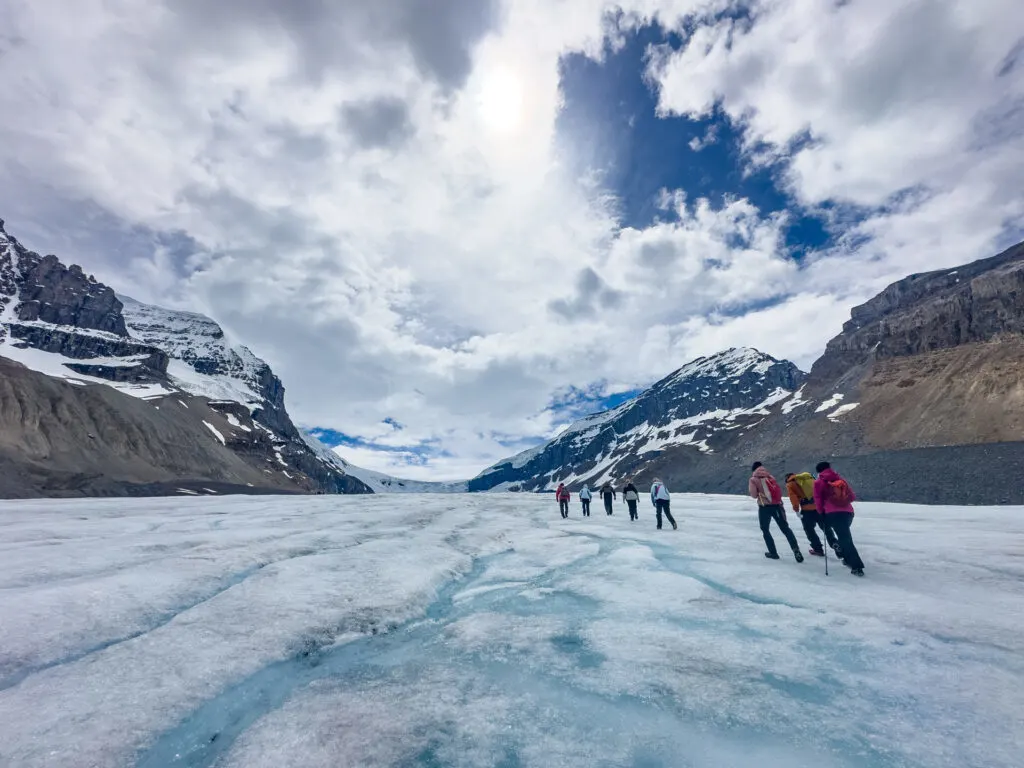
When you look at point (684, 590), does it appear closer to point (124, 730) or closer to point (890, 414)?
point (124, 730)

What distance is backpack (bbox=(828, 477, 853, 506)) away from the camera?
9.28m

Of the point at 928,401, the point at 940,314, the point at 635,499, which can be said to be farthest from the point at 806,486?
the point at 940,314

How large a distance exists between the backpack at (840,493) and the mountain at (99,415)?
262 feet

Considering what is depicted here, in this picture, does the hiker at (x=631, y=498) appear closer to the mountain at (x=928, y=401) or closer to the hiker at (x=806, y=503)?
the hiker at (x=806, y=503)

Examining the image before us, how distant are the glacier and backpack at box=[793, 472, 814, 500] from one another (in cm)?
145

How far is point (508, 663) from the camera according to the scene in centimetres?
568

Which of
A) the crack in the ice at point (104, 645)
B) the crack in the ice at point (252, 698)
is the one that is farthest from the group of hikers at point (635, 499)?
the crack in the ice at point (104, 645)

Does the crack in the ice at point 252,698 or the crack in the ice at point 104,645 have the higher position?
the crack in the ice at point 104,645

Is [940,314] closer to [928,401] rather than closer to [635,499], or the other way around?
[928,401]

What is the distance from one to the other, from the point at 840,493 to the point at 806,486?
4.99 feet

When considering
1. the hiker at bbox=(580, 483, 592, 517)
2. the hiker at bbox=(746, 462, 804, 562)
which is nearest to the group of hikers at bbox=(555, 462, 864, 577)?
the hiker at bbox=(746, 462, 804, 562)

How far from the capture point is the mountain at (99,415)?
247 feet

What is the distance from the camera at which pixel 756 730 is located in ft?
13.6

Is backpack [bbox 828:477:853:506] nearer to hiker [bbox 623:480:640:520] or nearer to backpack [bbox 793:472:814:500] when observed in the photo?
backpack [bbox 793:472:814:500]
